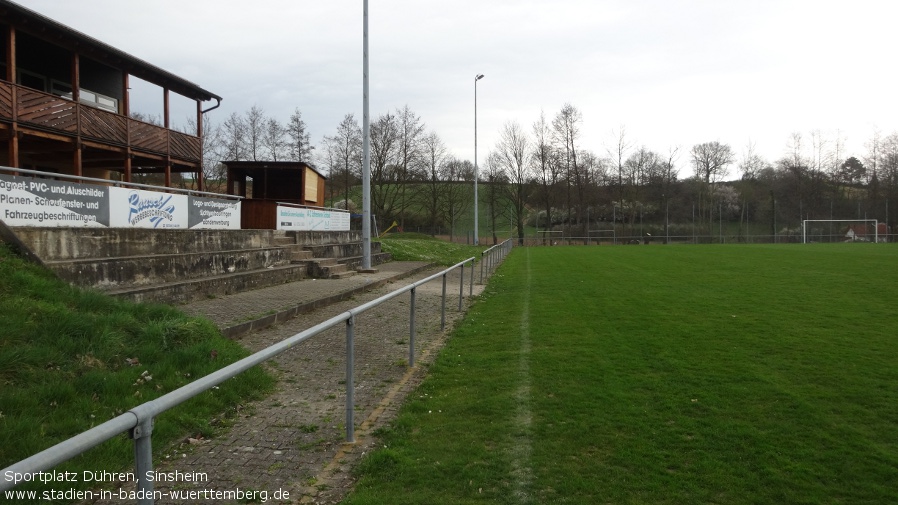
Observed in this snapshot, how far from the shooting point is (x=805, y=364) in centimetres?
655

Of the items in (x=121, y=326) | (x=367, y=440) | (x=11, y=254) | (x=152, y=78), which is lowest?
(x=367, y=440)

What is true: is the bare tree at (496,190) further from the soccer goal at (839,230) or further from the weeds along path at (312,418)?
the weeds along path at (312,418)

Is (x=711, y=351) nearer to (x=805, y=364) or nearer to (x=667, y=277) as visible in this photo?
(x=805, y=364)

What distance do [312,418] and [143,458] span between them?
9.49 ft

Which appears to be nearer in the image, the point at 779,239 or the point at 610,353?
the point at 610,353

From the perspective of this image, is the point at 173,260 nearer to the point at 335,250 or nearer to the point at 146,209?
the point at 146,209

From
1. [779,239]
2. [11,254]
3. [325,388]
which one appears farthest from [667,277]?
[779,239]

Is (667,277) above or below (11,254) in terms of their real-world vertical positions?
below

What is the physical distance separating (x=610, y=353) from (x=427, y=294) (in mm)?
7067

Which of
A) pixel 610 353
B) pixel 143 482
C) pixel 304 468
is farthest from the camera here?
pixel 610 353

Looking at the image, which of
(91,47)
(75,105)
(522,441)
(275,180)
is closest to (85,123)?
(75,105)

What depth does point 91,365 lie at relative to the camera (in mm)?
5090

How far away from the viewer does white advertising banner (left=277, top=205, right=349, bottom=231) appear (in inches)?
704

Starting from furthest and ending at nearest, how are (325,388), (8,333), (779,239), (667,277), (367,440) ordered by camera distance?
(779,239) < (667,277) < (325,388) < (8,333) < (367,440)
